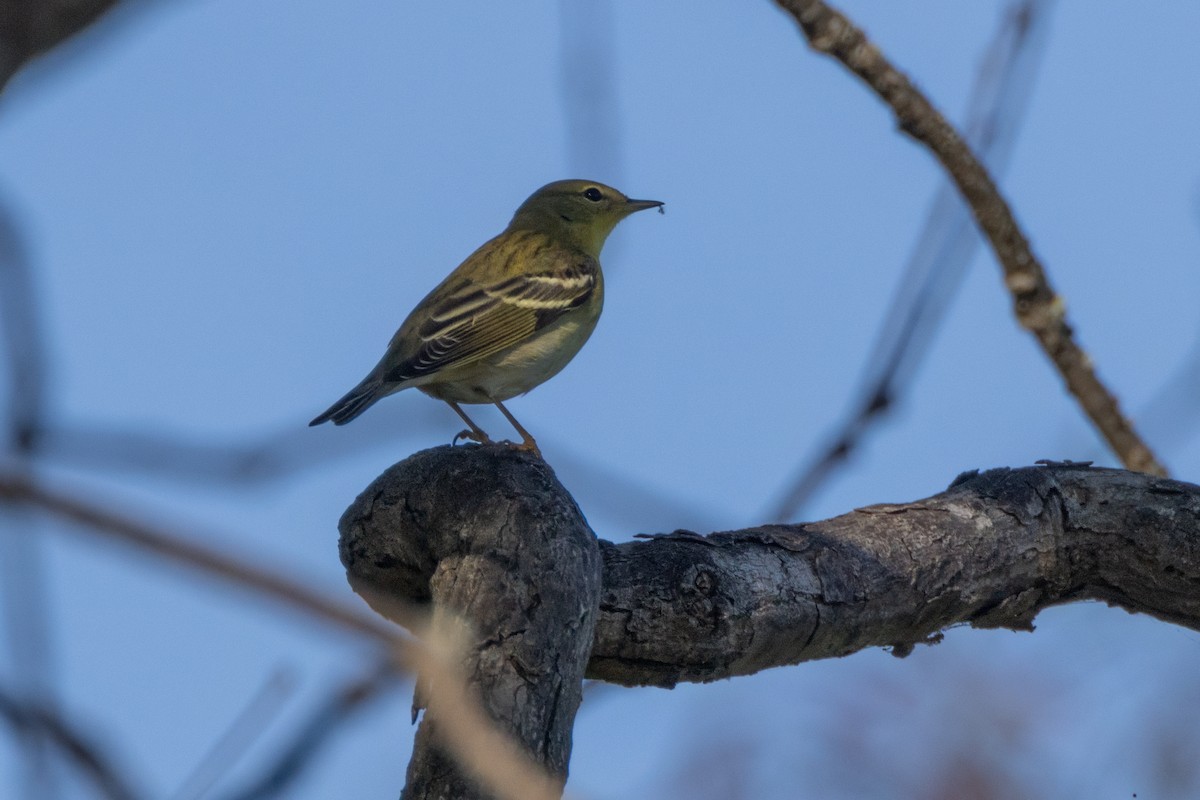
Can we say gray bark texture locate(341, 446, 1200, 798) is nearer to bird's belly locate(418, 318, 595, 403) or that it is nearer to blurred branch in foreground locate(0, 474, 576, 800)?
blurred branch in foreground locate(0, 474, 576, 800)

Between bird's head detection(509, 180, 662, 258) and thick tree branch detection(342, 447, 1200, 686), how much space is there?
4157mm

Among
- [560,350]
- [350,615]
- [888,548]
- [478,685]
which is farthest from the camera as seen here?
[560,350]

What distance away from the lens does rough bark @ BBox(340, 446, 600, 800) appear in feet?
9.94

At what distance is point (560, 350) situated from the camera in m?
6.92

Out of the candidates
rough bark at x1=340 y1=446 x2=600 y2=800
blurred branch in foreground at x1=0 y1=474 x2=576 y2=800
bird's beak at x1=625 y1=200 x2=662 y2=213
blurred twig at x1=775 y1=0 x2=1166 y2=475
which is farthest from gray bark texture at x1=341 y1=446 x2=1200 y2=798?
bird's beak at x1=625 y1=200 x2=662 y2=213

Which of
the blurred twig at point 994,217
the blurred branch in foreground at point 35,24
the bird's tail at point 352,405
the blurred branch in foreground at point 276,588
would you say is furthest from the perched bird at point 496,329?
the blurred branch in foreground at point 276,588

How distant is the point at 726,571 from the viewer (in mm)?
3943

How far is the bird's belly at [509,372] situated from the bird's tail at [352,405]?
331 millimetres

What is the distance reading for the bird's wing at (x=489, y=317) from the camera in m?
6.38

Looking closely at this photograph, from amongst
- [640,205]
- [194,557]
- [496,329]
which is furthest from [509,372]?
[194,557]

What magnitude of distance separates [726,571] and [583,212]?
16.5 ft

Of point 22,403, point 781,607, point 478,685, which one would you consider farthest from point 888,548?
point 22,403

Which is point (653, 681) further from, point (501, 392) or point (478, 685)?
point (501, 392)

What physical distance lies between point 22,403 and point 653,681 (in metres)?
→ 2.69
